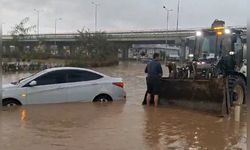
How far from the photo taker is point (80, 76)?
14180 mm

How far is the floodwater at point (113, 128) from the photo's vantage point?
28.3ft

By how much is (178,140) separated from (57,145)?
97.8 inches

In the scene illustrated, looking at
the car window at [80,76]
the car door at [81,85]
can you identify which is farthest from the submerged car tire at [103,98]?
the car window at [80,76]

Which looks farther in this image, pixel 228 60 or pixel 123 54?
pixel 123 54

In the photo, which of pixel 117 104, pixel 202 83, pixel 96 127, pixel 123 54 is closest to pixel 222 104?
pixel 202 83

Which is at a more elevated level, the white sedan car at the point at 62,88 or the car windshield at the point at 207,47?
the car windshield at the point at 207,47

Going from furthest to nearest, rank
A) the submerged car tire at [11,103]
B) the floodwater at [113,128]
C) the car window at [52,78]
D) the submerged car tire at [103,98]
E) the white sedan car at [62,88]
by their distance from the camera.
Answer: the submerged car tire at [103,98] < the car window at [52,78] < the white sedan car at [62,88] < the submerged car tire at [11,103] < the floodwater at [113,128]

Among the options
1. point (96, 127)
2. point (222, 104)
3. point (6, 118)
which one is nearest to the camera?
point (96, 127)

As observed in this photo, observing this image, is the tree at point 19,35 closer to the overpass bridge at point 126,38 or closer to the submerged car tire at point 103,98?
the overpass bridge at point 126,38

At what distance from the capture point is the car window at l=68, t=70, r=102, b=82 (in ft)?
46.0

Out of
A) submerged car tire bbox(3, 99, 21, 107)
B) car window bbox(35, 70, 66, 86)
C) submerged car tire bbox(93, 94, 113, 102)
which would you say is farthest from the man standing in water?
submerged car tire bbox(3, 99, 21, 107)

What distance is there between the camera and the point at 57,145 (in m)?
8.40

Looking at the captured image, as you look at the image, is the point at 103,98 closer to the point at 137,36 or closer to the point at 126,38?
the point at 137,36

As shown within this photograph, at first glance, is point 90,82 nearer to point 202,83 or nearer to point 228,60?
point 202,83
